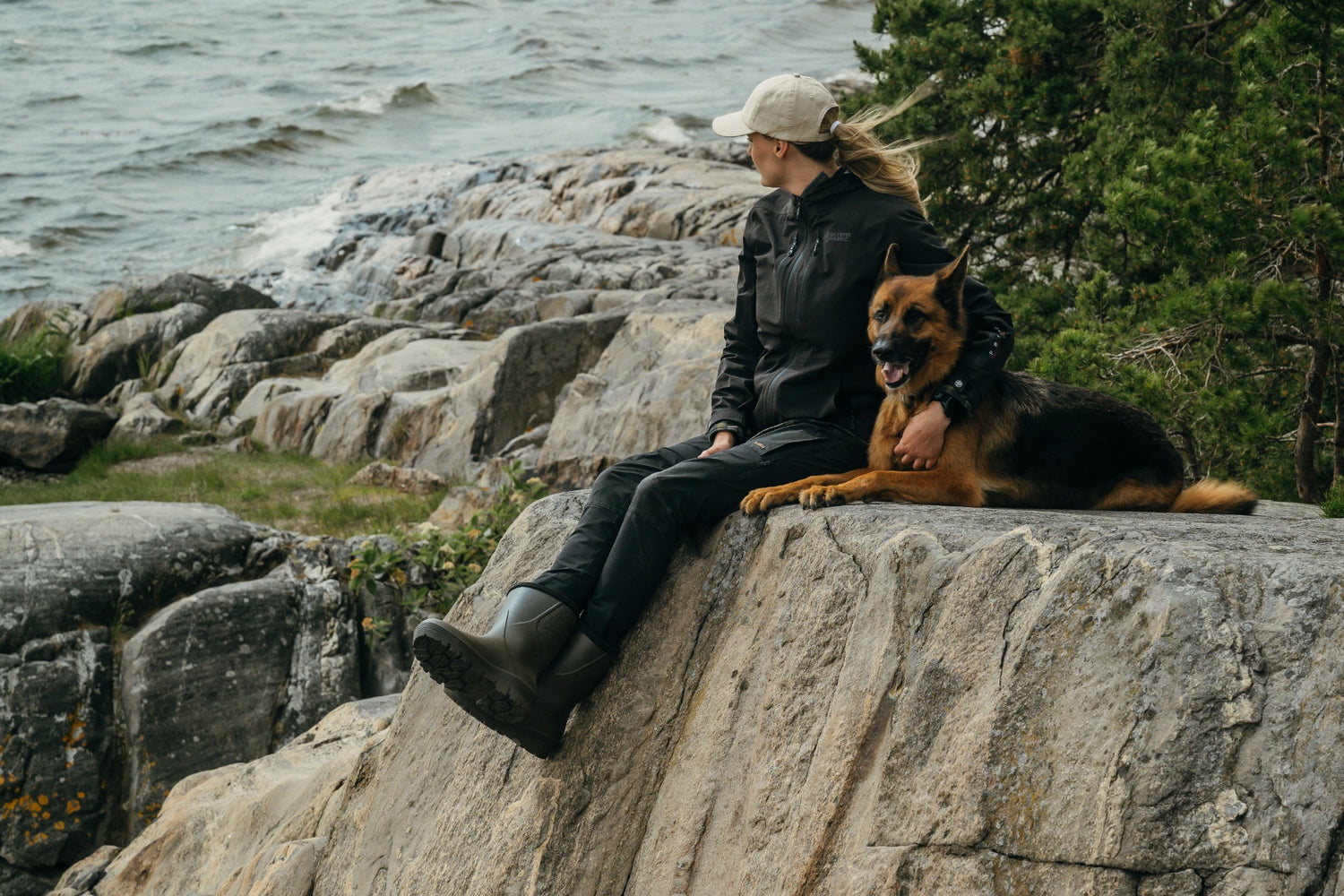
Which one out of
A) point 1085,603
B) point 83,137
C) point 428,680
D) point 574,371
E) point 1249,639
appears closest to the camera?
point 1249,639

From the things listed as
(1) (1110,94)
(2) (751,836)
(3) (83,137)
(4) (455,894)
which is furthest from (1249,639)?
(3) (83,137)

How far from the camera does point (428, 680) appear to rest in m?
5.18

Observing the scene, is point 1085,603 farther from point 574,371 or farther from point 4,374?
point 4,374

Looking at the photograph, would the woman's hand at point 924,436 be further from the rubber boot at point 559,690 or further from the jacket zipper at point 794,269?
the rubber boot at point 559,690

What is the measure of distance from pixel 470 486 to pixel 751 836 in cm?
950

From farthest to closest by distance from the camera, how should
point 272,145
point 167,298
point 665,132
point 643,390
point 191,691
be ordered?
point 272,145
point 665,132
point 167,298
point 643,390
point 191,691

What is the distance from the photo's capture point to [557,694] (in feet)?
13.3

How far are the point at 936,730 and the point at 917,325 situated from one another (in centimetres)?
167

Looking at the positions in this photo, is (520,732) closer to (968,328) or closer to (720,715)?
(720,715)

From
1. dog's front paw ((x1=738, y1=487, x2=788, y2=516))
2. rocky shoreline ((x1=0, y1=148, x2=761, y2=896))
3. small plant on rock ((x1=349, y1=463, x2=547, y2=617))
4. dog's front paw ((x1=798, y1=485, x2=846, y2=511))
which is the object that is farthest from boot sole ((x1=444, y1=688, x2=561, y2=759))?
small plant on rock ((x1=349, y1=463, x2=547, y2=617))

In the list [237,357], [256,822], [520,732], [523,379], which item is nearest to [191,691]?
[256,822]

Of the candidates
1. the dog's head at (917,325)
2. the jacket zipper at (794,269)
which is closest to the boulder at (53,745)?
the jacket zipper at (794,269)

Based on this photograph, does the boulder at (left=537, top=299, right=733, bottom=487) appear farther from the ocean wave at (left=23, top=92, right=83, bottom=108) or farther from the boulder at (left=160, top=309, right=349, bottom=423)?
the ocean wave at (left=23, top=92, right=83, bottom=108)

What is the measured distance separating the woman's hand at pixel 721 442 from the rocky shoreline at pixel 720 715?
0.56 m
